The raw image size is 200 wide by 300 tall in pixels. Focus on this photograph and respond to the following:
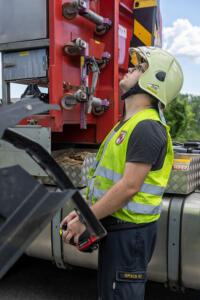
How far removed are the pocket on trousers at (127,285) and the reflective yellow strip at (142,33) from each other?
270cm

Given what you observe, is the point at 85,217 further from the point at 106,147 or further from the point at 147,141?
the point at 106,147

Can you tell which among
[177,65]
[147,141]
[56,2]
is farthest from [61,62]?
[147,141]

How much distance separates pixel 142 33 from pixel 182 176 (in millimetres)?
1810

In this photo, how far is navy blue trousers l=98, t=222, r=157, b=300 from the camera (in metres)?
1.70

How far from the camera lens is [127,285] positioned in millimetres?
1698

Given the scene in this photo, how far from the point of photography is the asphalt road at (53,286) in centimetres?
309

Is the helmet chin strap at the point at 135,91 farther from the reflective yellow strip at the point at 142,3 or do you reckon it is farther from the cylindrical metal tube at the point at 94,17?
the reflective yellow strip at the point at 142,3

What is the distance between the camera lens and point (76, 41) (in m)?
2.90

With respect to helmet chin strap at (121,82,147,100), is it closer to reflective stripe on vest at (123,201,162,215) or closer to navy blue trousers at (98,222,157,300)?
reflective stripe on vest at (123,201,162,215)

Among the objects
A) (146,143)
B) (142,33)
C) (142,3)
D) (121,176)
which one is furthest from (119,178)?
(142,3)

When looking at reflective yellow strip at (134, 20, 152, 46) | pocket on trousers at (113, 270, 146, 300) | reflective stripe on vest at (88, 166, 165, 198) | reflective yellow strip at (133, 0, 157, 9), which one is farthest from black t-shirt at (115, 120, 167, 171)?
reflective yellow strip at (133, 0, 157, 9)

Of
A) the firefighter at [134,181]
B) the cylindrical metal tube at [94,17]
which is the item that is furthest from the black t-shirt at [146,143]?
the cylindrical metal tube at [94,17]

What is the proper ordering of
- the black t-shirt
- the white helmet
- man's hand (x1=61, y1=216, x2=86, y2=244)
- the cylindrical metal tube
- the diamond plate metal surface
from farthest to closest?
A: the cylindrical metal tube
the diamond plate metal surface
the white helmet
man's hand (x1=61, y1=216, x2=86, y2=244)
the black t-shirt

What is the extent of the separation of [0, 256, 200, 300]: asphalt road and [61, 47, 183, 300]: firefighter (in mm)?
1458
